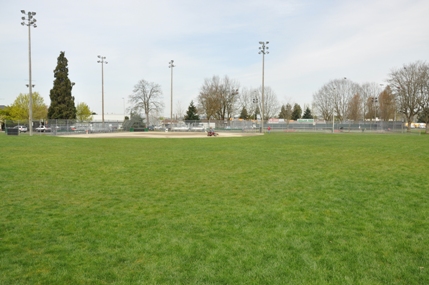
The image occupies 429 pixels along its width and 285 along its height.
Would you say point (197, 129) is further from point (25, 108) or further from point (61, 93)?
point (25, 108)

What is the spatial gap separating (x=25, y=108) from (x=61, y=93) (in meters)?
22.4

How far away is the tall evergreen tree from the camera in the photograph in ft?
218

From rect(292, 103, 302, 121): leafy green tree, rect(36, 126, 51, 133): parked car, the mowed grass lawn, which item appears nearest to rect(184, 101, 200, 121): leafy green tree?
rect(36, 126, 51, 133): parked car

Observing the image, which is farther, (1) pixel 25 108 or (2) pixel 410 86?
(1) pixel 25 108

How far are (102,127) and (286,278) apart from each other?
63.7m

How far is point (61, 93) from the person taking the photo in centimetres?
6644

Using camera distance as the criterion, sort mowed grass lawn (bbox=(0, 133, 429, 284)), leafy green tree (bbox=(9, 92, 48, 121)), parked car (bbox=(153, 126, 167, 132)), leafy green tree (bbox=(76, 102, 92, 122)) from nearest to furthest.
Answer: mowed grass lawn (bbox=(0, 133, 429, 284)) → parked car (bbox=(153, 126, 167, 132)) → leafy green tree (bbox=(9, 92, 48, 121)) → leafy green tree (bbox=(76, 102, 92, 122))

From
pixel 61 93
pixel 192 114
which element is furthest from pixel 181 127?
pixel 61 93

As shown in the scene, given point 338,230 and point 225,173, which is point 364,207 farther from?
point 225,173

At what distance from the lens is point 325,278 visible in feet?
14.0

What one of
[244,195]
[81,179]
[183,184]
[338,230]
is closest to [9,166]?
[81,179]

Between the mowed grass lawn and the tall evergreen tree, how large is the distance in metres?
60.6

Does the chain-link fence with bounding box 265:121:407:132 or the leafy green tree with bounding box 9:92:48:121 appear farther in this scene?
the leafy green tree with bounding box 9:92:48:121

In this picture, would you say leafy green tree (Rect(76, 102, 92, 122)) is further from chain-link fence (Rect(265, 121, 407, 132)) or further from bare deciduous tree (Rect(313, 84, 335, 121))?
bare deciduous tree (Rect(313, 84, 335, 121))
